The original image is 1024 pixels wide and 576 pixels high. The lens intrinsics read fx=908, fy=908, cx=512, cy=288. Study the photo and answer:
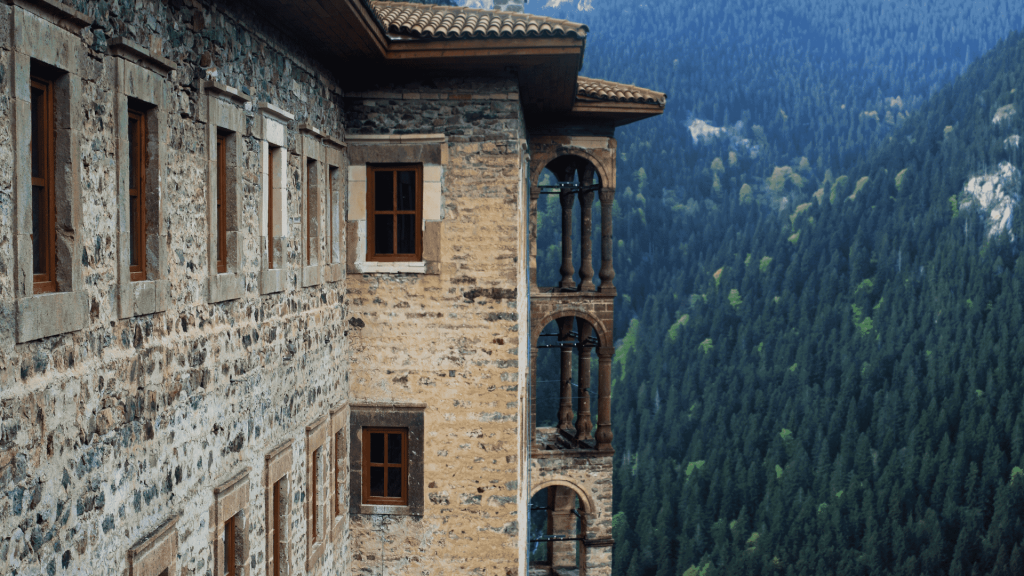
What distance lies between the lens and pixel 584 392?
65.9 ft

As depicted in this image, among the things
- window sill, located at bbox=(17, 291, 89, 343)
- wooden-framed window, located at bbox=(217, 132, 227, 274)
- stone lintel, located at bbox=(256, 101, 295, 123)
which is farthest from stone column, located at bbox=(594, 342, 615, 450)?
window sill, located at bbox=(17, 291, 89, 343)

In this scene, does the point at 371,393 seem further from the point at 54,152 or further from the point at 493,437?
the point at 54,152

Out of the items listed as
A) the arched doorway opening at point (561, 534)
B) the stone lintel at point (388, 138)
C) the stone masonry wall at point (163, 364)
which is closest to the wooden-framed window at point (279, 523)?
the stone masonry wall at point (163, 364)

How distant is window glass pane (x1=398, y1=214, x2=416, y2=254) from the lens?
1061 centimetres

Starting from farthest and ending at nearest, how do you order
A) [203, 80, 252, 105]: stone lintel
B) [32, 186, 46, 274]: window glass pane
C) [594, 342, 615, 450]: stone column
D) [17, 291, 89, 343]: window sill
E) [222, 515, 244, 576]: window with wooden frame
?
[594, 342, 615, 450]: stone column → [222, 515, 244, 576]: window with wooden frame → [203, 80, 252, 105]: stone lintel → [32, 186, 46, 274]: window glass pane → [17, 291, 89, 343]: window sill

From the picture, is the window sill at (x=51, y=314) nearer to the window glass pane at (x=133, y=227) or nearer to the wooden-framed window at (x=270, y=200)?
the window glass pane at (x=133, y=227)

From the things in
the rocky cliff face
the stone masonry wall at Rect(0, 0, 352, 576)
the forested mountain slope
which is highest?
the rocky cliff face

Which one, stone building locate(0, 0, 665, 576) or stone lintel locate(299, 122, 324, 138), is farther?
stone lintel locate(299, 122, 324, 138)

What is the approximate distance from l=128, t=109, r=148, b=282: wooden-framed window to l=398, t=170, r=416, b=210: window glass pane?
16.6ft

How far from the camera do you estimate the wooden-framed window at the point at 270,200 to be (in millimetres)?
7777

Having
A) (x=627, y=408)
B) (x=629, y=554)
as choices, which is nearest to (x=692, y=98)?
(x=627, y=408)

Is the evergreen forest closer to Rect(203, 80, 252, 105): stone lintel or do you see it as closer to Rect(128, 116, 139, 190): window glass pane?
Rect(203, 80, 252, 105): stone lintel

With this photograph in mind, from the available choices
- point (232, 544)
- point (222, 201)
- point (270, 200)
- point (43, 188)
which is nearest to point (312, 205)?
point (270, 200)

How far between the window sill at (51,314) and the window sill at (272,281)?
2786 millimetres
